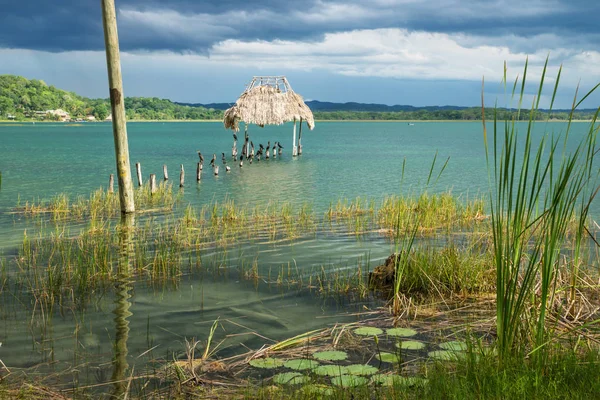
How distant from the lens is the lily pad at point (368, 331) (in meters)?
5.59

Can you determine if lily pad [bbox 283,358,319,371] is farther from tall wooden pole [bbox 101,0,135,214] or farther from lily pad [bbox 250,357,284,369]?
tall wooden pole [bbox 101,0,135,214]

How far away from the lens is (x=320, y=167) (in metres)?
33.5

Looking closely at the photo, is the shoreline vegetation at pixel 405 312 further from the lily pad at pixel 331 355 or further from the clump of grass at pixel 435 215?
the clump of grass at pixel 435 215

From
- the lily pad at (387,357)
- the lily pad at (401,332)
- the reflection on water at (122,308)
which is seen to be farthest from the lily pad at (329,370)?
the reflection on water at (122,308)

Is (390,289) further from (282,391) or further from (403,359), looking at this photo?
(282,391)

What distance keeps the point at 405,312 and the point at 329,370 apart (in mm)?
1971

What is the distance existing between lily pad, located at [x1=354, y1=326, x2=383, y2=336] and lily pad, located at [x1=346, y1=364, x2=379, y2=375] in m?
0.91

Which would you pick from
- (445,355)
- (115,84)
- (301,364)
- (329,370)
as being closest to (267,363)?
(301,364)

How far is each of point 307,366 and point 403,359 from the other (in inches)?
32.4

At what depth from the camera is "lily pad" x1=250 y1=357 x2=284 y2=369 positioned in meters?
4.83

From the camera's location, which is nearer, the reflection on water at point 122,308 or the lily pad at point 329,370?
the lily pad at point 329,370

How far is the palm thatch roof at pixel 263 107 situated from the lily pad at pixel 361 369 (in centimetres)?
2917

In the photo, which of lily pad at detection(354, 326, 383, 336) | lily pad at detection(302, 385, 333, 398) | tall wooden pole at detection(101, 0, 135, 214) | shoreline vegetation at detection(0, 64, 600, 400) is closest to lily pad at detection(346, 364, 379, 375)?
shoreline vegetation at detection(0, 64, 600, 400)

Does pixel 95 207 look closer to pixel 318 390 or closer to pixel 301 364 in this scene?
pixel 301 364
